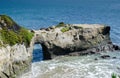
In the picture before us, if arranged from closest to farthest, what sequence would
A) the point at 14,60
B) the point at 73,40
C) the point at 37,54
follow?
the point at 14,60
the point at 73,40
the point at 37,54

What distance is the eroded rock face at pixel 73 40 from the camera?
64.0 m

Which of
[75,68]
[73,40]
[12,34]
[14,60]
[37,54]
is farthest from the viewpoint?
[37,54]

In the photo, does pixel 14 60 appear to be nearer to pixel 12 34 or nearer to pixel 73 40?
pixel 12 34

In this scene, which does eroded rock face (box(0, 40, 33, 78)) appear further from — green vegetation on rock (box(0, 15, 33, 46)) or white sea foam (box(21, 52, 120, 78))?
white sea foam (box(21, 52, 120, 78))

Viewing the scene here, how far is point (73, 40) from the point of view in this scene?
218 ft

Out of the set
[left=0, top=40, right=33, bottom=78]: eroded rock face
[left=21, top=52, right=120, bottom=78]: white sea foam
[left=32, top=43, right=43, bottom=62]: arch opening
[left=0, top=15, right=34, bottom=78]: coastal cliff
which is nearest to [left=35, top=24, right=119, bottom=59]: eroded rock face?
[left=32, top=43, right=43, bottom=62]: arch opening

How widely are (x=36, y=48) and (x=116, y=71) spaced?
25.2 m

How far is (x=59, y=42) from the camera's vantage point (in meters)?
64.9

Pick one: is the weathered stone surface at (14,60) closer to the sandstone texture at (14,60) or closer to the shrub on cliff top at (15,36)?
the sandstone texture at (14,60)

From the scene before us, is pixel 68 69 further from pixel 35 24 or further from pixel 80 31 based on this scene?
pixel 35 24

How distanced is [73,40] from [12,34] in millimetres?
15238

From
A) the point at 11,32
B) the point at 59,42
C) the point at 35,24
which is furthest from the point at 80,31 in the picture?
the point at 35,24

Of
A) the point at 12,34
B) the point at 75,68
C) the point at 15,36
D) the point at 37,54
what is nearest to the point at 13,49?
Answer: the point at 15,36

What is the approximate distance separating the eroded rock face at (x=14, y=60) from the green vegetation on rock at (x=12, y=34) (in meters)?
0.95
